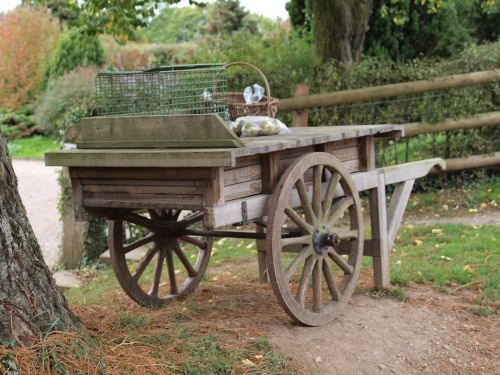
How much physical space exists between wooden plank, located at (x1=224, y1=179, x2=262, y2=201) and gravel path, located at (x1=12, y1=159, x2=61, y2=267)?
5149 mm

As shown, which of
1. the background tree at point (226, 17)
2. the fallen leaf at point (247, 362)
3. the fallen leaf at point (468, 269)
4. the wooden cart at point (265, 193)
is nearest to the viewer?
the fallen leaf at point (247, 362)

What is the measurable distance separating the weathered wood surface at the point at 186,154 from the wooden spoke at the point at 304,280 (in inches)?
27.8

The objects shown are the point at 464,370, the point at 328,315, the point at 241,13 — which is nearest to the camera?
the point at 464,370

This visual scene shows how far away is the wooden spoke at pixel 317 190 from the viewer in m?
4.63

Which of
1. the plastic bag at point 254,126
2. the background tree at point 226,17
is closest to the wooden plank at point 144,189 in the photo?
the plastic bag at point 254,126

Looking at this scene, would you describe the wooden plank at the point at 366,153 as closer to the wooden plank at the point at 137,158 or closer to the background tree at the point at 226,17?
the wooden plank at the point at 137,158

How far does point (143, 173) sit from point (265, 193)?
28.1 inches

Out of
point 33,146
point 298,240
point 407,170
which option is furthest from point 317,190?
point 33,146

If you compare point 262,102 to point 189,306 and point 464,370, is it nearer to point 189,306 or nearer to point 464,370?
point 189,306

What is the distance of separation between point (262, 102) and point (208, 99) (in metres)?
0.69

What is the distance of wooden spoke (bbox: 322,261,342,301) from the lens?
186 inches

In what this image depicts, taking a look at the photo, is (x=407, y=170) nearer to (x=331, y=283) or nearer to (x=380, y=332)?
(x=331, y=283)

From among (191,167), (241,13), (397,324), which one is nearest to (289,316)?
(397,324)

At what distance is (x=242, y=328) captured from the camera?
14.8 feet
